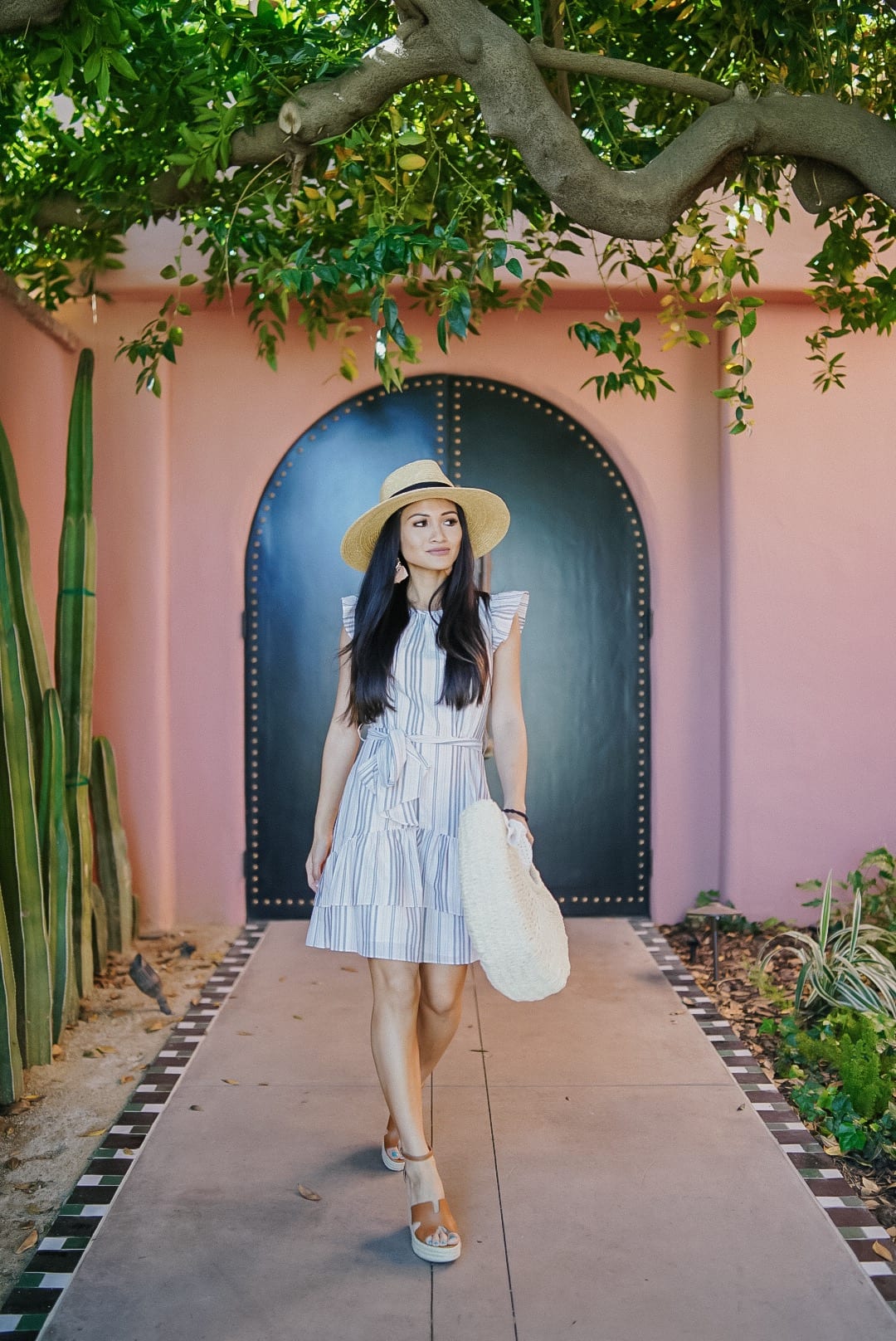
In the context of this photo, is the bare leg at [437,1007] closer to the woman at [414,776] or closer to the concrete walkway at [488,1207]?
the woman at [414,776]

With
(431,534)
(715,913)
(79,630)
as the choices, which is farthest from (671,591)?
(431,534)

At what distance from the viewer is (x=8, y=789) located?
3336 mm

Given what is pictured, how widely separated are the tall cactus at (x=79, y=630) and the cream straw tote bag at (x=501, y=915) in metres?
2.25

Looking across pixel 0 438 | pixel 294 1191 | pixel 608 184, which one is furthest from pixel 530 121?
pixel 294 1191

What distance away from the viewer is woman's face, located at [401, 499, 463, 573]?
2670 millimetres

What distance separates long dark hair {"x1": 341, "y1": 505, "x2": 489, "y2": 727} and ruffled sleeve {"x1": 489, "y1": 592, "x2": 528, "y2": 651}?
3 cm

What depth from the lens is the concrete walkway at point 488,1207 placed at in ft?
7.13

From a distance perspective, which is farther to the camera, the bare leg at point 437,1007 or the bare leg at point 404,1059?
the bare leg at point 437,1007

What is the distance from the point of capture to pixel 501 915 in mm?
2225

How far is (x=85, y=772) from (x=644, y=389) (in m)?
2.44

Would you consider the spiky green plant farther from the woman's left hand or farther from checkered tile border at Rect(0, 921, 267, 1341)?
checkered tile border at Rect(0, 921, 267, 1341)

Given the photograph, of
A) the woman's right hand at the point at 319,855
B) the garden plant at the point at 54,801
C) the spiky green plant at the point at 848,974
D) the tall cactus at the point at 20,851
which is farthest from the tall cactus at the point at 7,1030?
the spiky green plant at the point at 848,974

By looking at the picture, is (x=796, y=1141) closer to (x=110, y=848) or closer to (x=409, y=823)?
(x=409, y=823)

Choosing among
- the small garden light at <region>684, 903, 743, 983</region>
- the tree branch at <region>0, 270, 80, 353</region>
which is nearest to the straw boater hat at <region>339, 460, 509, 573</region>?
the tree branch at <region>0, 270, 80, 353</region>
